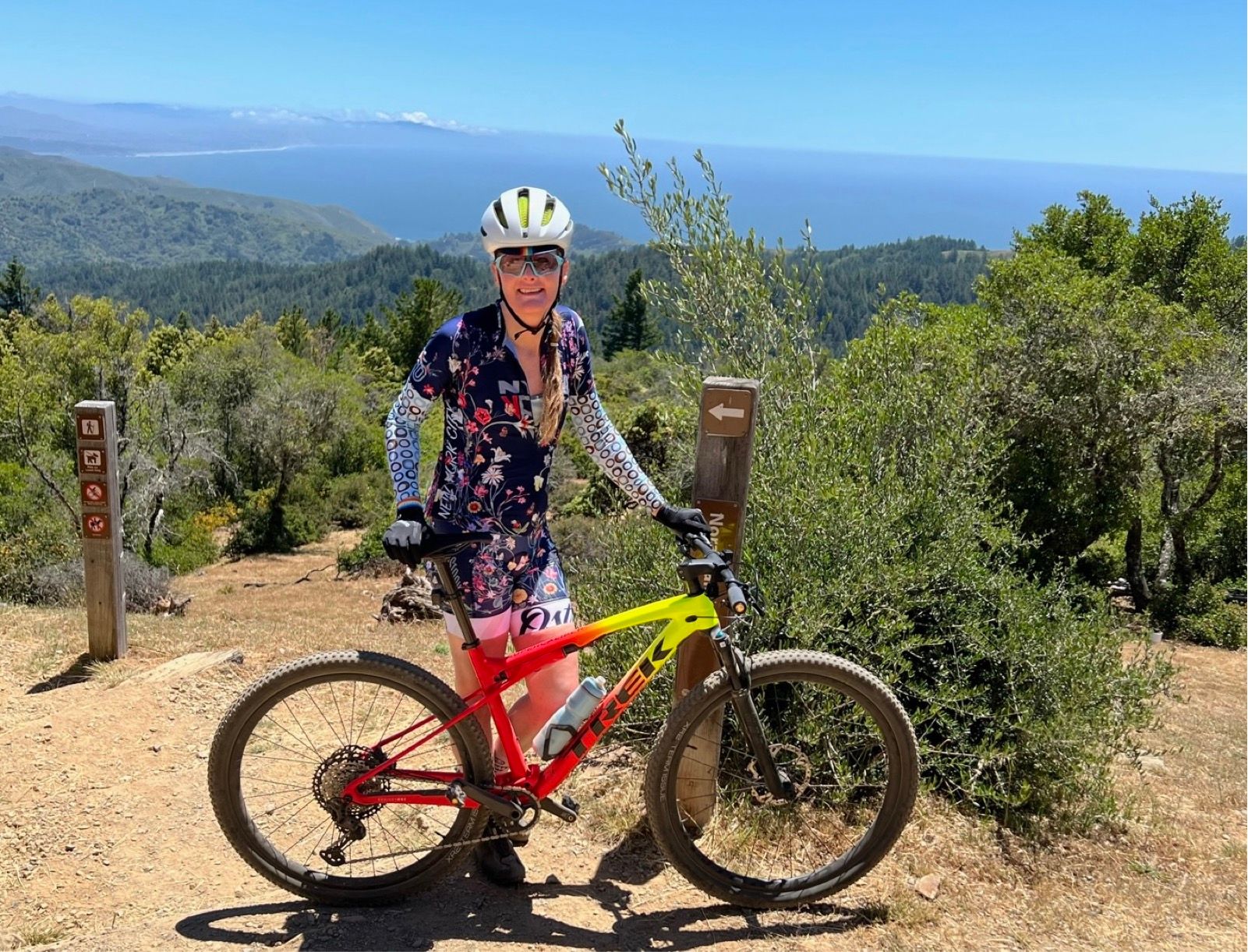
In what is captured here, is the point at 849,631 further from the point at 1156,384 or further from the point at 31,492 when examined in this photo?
the point at 31,492

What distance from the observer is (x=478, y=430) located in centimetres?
303

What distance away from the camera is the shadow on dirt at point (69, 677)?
5.30 m

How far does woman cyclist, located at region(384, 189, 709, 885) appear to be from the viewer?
2.96m

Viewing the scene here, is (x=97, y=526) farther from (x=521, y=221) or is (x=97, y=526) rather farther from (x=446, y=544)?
(x=521, y=221)

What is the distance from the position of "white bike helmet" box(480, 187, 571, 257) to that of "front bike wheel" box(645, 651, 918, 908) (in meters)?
1.58

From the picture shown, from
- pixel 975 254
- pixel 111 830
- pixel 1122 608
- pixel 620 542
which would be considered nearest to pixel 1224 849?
pixel 620 542

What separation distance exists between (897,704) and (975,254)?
155 m

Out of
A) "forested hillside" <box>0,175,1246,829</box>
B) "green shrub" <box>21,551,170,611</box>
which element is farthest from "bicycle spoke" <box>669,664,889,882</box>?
"green shrub" <box>21,551,170,611</box>

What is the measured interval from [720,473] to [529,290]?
1128 mm

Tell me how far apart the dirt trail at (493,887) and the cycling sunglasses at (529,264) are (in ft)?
7.26

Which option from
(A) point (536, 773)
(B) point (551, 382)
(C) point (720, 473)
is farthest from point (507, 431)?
(A) point (536, 773)

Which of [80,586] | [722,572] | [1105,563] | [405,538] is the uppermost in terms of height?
[405,538]

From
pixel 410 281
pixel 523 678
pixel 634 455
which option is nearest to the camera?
pixel 523 678

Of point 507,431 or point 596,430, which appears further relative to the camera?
point 596,430
